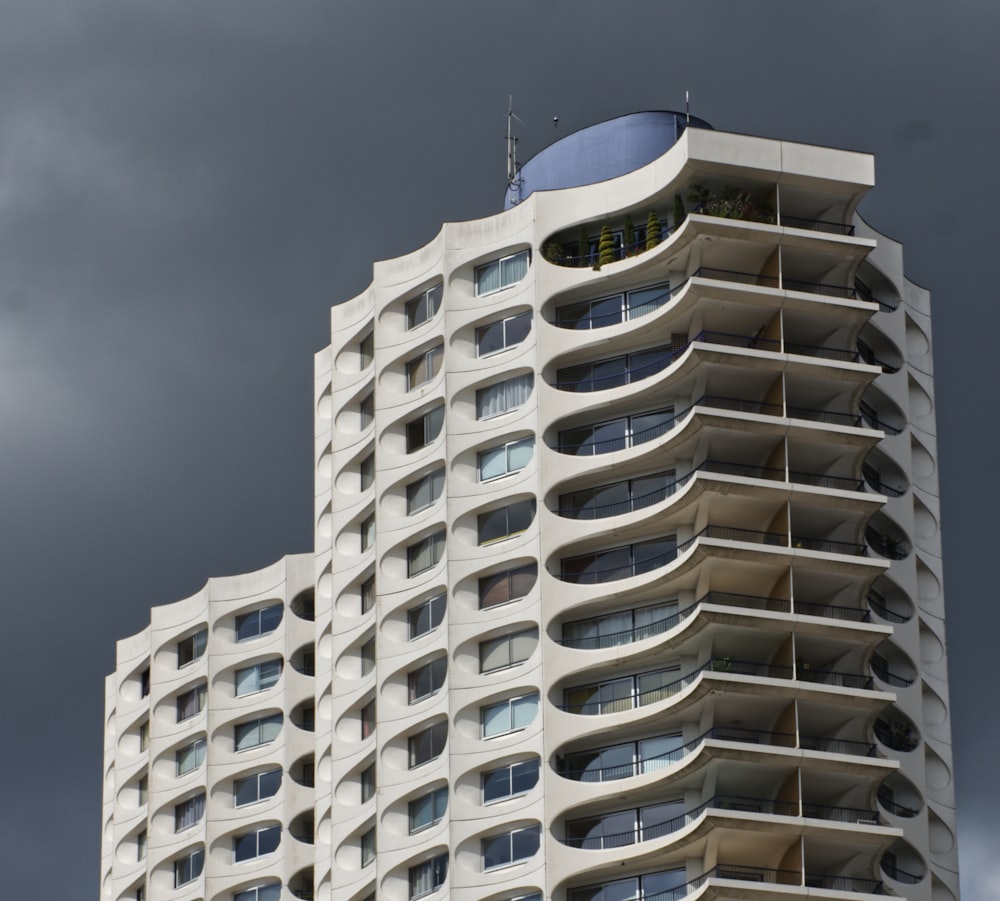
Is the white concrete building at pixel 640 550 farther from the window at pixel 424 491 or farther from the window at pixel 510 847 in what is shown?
the window at pixel 424 491

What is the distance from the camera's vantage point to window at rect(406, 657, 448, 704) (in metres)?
124

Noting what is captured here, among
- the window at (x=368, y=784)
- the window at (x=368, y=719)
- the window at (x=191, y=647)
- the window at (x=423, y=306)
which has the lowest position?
the window at (x=368, y=784)

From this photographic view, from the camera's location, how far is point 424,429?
426 ft

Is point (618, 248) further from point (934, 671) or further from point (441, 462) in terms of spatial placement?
point (934, 671)

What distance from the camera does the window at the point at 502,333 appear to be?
127125 mm

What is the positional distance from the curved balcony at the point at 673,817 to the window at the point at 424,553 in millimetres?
14321

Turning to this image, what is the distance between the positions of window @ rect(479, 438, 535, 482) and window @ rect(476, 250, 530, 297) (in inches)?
287

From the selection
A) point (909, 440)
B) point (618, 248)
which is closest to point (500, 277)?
point (618, 248)

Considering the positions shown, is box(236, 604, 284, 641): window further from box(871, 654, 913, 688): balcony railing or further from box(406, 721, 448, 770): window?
box(871, 654, 913, 688): balcony railing

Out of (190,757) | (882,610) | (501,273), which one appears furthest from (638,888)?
(190,757)

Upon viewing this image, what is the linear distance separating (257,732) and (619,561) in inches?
1107

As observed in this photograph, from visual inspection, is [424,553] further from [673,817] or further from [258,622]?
[258,622]

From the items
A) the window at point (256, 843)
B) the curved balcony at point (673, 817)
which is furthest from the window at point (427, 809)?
the window at point (256, 843)

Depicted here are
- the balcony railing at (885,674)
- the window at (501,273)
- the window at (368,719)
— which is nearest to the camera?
the balcony railing at (885,674)
